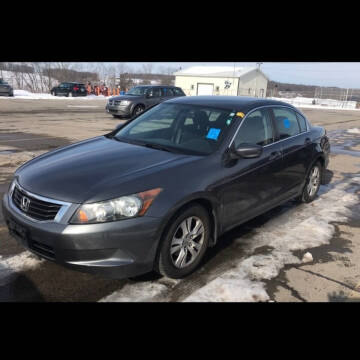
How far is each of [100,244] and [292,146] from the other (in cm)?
315

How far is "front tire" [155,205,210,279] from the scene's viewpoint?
3164 millimetres

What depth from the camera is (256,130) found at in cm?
434

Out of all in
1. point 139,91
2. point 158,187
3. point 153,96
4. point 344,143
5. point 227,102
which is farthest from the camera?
point 139,91

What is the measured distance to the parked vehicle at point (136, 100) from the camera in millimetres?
17250

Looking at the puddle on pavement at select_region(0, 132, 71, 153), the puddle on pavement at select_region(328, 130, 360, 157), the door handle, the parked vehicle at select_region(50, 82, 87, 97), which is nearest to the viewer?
the door handle

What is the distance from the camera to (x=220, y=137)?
389cm

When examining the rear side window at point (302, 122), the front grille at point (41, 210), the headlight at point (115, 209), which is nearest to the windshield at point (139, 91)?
the rear side window at point (302, 122)

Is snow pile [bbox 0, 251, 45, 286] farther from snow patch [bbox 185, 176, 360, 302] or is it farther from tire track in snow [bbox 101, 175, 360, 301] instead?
snow patch [bbox 185, 176, 360, 302]

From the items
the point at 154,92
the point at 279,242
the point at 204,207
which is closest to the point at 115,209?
the point at 204,207

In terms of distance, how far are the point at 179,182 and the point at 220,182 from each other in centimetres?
55

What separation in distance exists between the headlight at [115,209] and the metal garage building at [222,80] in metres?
54.5

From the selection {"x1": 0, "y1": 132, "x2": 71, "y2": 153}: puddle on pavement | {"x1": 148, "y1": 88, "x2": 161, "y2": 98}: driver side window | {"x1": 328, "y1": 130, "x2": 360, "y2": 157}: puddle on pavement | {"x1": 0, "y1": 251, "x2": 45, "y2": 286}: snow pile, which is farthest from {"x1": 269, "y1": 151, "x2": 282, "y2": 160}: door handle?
{"x1": 148, "y1": 88, "x2": 161, "y2": 98}: driver side window

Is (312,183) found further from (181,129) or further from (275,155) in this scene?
(181,129)
